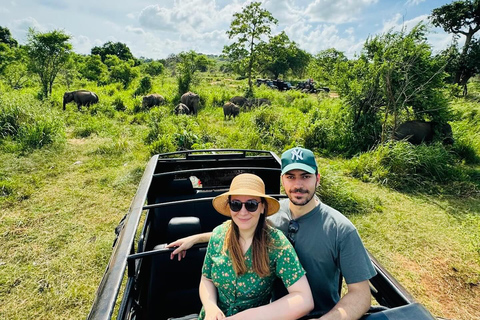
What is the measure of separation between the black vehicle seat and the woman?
0.68m

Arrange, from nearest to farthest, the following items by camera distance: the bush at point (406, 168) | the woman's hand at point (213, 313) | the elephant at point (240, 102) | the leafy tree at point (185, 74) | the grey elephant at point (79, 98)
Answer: the woman's hand at point (213, 313) → the bush at point (406, 168) → the grey elephant at point (79, 98) → the elephant at point (240, 102) → the leafy tree at point (185, 74)

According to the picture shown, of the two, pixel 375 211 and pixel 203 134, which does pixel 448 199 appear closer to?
pixel 375 211

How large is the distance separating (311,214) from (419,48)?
24.8 feet

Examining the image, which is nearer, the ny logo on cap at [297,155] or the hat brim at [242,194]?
the hat brim at [242,194]

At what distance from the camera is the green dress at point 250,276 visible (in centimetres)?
145

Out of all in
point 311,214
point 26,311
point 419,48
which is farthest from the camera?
point 419,48

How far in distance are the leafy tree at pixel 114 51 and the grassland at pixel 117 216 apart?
152 feet

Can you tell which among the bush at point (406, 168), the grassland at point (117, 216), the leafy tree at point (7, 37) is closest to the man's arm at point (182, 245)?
the grassland at point (117, 216)

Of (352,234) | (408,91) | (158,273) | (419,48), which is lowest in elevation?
(158,273)

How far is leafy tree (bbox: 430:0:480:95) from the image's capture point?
21.4 meters

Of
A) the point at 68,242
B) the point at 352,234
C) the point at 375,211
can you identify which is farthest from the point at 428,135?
the point at 68,242

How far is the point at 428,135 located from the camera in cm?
805

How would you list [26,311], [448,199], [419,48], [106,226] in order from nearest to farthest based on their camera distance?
[26,311]
[106,226]
[448,199]
[419,48]

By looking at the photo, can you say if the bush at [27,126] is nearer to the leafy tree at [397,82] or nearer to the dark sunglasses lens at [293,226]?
the dark sunglasses lens at [293,226]
